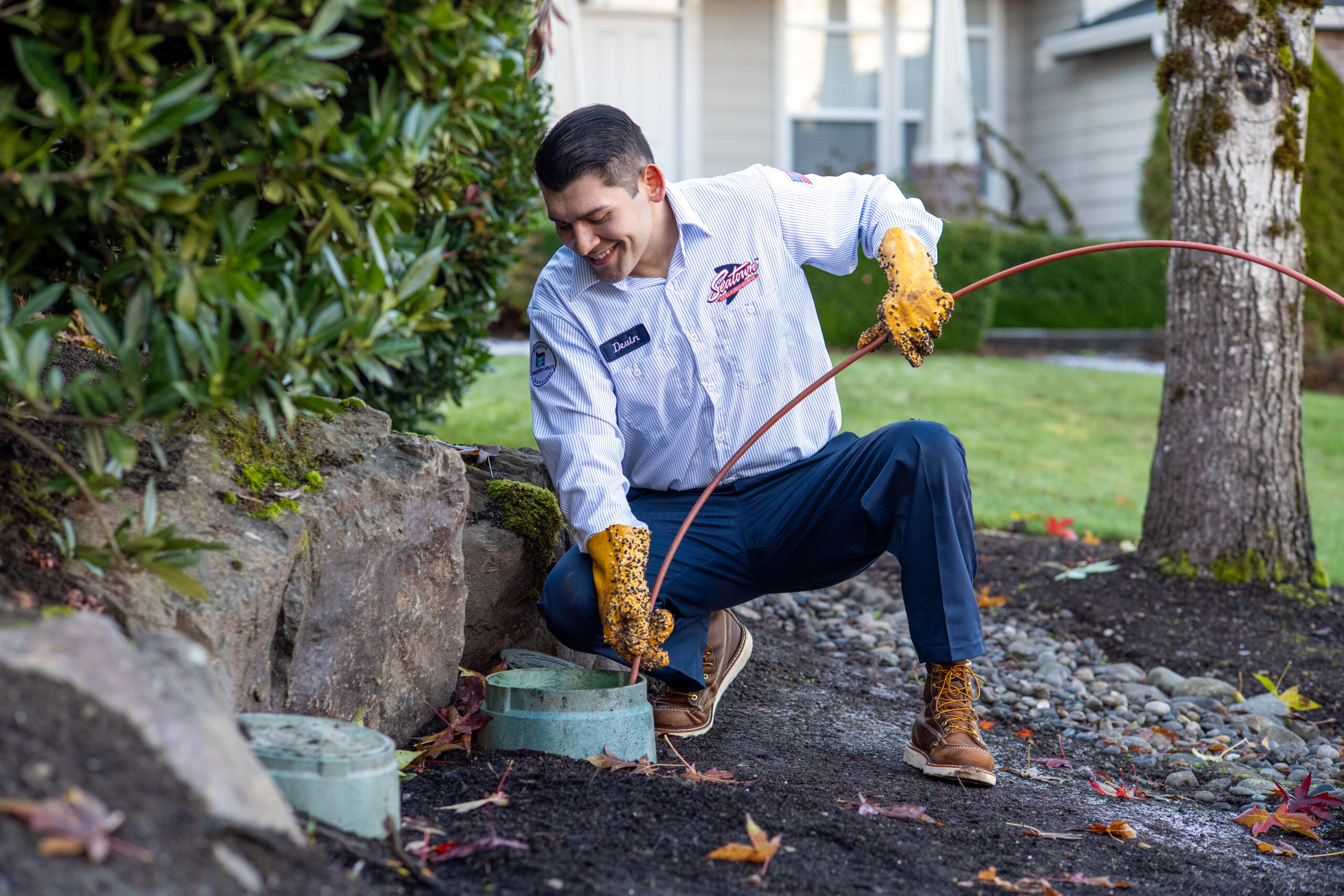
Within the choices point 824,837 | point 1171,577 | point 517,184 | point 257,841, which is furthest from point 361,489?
point 1171,577

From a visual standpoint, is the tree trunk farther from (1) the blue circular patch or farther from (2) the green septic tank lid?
(2) the green septic tank lid

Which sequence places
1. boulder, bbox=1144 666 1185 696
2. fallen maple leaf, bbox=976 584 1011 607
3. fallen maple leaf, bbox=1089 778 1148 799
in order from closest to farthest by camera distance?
fallen maple leaf, bbox=1089 778 1148 799 < boulder, bbox=1144 666 1185 696 < fallen maple leaf, bbox=976 584 1011 607

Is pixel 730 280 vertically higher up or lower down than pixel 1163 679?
higher up

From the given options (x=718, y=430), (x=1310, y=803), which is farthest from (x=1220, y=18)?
(x=1310, y=803)

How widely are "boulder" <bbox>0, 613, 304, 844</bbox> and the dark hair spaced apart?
160cm

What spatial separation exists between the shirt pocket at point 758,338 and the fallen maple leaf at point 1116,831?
1363mm

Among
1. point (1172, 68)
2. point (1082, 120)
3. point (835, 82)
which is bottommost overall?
point (1172, 68)

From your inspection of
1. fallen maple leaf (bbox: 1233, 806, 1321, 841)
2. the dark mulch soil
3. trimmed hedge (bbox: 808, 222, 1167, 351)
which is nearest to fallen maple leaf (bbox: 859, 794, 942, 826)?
the dark mulch soil

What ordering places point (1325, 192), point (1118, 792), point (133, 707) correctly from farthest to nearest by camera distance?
point (1325, 192)
point (1118, 792)
point (133, 707)

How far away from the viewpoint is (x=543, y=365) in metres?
2.97

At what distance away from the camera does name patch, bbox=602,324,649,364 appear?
2975mm

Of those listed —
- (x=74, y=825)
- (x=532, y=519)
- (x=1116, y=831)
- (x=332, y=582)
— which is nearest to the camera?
(x=74, y=825)

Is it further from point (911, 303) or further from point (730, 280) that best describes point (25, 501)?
point (911, 303)

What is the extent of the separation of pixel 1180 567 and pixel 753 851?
3.26 meters
